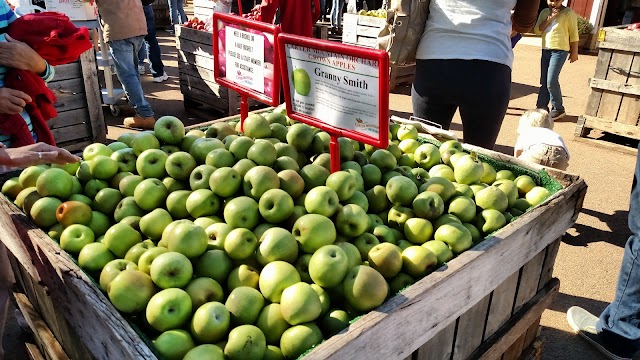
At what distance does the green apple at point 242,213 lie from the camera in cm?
198

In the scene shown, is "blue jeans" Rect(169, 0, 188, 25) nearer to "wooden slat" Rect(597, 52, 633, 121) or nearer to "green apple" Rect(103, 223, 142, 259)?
"wooden slat" Rect(597, 52, 633, 121)

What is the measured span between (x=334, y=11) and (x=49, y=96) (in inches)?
484

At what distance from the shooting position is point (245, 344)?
1.50 m

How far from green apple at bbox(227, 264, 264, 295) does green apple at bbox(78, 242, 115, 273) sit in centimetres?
48

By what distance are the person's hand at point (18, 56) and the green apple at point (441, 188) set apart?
86.9 inches

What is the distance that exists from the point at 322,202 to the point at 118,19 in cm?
531

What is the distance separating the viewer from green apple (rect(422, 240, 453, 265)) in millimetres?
1924

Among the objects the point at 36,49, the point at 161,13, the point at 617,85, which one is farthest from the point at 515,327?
the point at 161,13

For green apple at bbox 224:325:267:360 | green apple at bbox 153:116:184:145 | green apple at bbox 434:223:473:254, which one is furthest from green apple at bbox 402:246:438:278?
green apple at bbox 153:116:184:145

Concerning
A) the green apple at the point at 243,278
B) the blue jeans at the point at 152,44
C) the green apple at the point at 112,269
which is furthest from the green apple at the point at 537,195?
the blue jeans at the point at 152,44

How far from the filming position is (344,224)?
199 centimetres

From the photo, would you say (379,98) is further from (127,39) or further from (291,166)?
(127,39)

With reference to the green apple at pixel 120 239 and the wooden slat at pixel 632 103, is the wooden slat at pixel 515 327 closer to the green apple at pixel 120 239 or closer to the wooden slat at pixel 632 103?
the green apple at pixel 120 239

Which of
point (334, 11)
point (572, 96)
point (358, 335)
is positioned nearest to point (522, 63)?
point (572, 96)
